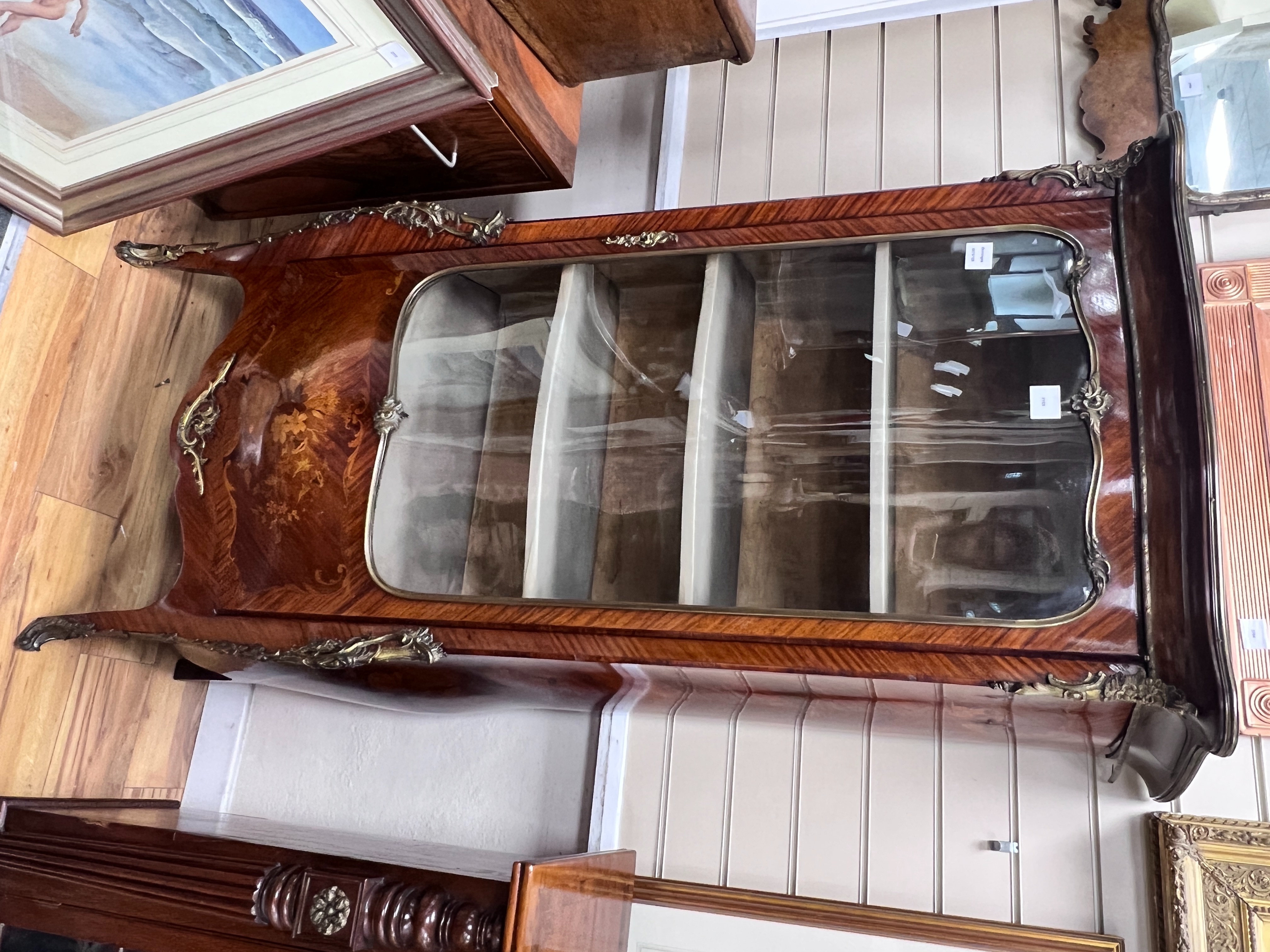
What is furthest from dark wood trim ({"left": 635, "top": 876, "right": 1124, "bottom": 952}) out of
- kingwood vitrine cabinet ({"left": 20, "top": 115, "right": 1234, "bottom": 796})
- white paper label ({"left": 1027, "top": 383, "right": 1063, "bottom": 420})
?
white paper label ({"left": 1027, "top": 383, "right": 1063, "bottom": 420})

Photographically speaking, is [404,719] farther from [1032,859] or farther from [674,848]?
[1032,859]

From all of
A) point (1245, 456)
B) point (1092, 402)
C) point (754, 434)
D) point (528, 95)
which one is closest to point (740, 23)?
point (528, 95)

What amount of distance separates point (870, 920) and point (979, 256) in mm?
701

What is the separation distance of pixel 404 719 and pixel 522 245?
686 mm

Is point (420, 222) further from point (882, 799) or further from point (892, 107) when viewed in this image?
point (882, 799)

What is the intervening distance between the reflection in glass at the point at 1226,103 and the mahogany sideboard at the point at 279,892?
106 cm

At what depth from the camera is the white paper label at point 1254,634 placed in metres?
0.96

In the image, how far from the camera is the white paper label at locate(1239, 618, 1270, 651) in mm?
958

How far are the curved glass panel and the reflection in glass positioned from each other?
43cm

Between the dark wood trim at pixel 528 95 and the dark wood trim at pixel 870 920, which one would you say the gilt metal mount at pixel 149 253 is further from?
the dark wood trim at pixel 870 920

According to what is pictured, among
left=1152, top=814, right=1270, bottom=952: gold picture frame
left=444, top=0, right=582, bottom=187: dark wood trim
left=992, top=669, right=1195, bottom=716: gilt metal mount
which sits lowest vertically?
left=1152, top=814, right=1270, bottom=952: gold picture frame

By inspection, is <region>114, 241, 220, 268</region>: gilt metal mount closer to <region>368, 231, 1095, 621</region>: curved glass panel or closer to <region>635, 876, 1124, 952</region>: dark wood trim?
<region>368, 231, 1095, 621</region>: curved glass panel

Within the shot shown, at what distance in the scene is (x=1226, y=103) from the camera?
3.75 feet

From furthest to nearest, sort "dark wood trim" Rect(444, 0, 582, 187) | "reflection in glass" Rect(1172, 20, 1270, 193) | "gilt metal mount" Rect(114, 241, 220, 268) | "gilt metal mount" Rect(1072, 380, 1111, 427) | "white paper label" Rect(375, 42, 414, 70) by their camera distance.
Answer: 1. "gilt metal mount" Rect(114, 241, 220, 268)
2. "reflection in glass" Rect(1172, 20, 1270, 193)
3. "dark wood trim" Rect(444, 0, 582, 187)
4. "white paper label" Rect(375, 42, 414, 70)
5. "gilt metal mount" Rect(1072, 380, 1111, 427)
